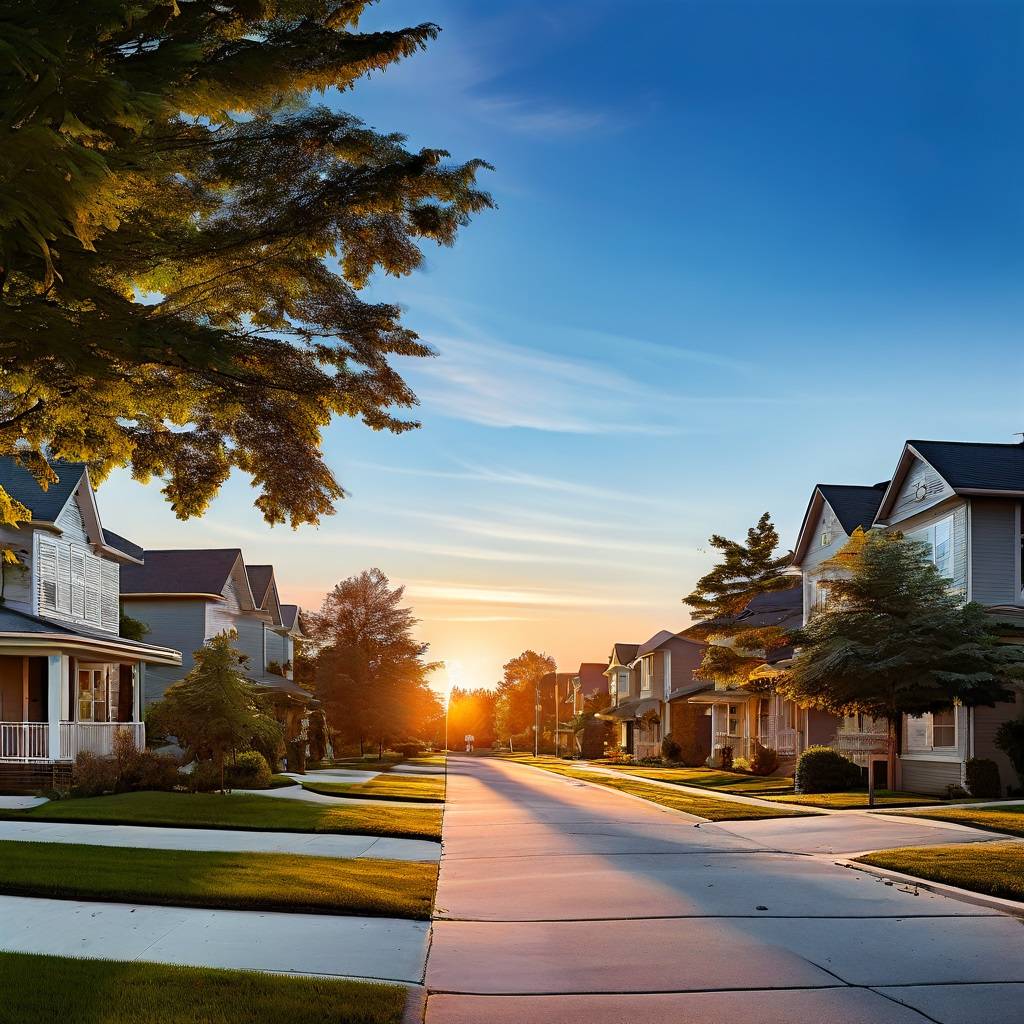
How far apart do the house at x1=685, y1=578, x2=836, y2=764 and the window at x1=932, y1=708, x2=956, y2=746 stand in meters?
4.35

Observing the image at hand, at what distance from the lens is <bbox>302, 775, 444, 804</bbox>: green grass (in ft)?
86.0

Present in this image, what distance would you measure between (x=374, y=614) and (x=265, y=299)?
4565 centimetres

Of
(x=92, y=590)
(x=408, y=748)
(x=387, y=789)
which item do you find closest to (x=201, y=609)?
(x=92, y=590)

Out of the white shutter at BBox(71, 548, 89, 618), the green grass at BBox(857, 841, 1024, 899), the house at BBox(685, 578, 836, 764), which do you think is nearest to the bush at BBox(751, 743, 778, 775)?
Answer: the house at BBox(685, 578, 836, 764)

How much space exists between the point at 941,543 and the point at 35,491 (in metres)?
23.6

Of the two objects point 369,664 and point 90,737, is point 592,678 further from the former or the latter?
point 90,737

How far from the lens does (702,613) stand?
4203 cm

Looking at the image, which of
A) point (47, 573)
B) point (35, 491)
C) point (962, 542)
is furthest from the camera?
point (35, 491)

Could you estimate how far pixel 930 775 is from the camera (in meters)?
28.1

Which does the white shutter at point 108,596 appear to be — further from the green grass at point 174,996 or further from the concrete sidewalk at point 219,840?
the green grass at point 174,996

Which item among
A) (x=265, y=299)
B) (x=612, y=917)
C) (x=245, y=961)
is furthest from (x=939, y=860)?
(x=265, y=299)

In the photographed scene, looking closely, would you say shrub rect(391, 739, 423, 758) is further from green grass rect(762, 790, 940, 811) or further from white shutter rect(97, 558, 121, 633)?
green grass rect(762, 790, 940, 811)

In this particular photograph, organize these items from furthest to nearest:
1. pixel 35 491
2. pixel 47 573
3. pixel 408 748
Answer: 1. pixel 408 748
2. pixel 35 491
3. pixel 47 573

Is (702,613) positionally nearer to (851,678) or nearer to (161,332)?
(851,678)
